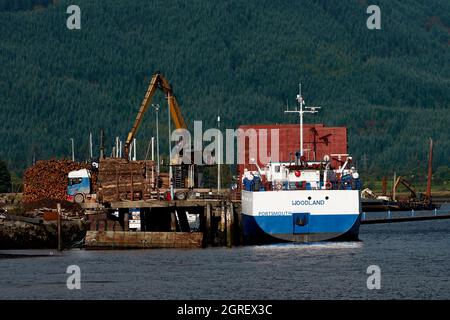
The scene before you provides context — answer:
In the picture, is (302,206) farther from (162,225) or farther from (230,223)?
(162,225)

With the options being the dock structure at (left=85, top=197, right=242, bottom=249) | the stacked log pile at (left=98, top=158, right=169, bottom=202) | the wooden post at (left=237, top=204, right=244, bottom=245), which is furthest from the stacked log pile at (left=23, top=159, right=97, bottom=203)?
the wooden post at (left=237, top=204, right=244, bottom=245)

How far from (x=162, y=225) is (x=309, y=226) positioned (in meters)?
20.7

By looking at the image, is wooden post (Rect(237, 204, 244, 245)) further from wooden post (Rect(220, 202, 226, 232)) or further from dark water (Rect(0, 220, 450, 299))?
dark water (Rect(0, 220, 450, 299))

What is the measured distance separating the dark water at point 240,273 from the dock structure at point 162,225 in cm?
188

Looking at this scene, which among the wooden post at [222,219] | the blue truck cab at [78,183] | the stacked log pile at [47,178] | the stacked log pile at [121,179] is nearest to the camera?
the wooden post at [222,219]

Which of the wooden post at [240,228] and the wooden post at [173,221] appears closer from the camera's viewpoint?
the wooden post at [240,228]

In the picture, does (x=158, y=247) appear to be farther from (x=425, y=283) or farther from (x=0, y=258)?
(x=425, y=283)

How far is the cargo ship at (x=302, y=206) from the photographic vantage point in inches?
3760

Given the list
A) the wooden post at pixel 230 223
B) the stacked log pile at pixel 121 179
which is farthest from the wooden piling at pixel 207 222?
the stacked log pile at pixel 121 179

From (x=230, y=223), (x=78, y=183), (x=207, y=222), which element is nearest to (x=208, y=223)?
(x=207, y=222)

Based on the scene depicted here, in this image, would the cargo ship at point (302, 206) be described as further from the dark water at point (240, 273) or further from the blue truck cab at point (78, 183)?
the blue truck cab at point (78, 183)
